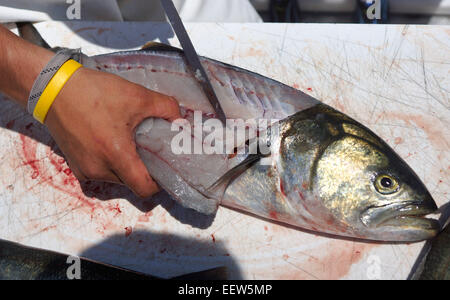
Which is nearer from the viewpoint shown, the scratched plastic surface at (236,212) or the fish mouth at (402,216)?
the fish mouth at (402,216)

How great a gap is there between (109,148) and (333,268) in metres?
1.42

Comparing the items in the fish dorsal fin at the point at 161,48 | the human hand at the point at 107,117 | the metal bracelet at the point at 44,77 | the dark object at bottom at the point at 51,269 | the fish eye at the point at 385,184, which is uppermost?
the fish dorsal fin at the point at 161,48

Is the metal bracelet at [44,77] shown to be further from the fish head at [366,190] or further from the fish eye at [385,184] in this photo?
the fish eye at [385,184]

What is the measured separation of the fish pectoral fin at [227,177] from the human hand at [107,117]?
34 centimetres

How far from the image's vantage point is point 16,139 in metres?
2.59

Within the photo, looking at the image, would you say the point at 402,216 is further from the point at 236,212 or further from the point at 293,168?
the point at 236,212

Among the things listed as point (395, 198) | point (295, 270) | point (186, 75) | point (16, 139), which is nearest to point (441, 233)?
point (395, 198)

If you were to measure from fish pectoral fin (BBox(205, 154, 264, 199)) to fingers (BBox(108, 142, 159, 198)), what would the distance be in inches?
12.8

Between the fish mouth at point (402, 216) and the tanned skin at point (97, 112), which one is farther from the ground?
the tanned skin at point (97, 112)

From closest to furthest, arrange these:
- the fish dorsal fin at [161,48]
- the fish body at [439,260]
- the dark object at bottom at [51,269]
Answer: the fish body at [439,260]
the dark object at bottom at [51,269]
the fish dorsal fin at [161,48]

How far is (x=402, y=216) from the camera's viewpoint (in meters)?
2.02

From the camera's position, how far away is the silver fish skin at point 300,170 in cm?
200

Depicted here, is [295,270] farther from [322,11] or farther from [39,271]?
[322,11]

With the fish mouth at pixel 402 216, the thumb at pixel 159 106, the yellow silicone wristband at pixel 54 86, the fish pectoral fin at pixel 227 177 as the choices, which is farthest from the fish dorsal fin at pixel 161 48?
the fish mouth at pixel 402 216
